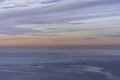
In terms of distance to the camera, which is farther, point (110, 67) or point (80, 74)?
point (110, 67)

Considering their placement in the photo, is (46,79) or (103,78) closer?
→ (103,78)

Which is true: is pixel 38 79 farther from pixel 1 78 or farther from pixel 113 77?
pixel 113 77

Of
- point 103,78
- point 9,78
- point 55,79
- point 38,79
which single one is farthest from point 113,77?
point 9,78

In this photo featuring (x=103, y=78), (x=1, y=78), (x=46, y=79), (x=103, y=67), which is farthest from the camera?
(x=103, y=67)

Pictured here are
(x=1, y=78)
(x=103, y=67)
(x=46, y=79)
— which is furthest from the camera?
(x=103, y=67)

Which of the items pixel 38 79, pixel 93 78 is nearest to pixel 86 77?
pixel 93 78

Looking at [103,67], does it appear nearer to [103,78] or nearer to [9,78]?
[103,78]

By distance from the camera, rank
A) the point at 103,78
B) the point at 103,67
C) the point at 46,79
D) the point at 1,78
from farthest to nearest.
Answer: the point at 103,67
the point at 1,78
the point at 46,79
the point at 103,78

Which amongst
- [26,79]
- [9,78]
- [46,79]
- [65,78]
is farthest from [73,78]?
[9,78]
